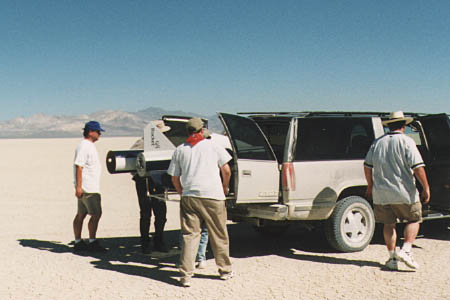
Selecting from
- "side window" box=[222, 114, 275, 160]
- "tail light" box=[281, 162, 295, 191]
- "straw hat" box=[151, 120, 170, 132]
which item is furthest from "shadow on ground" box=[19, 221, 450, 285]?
"straw hat" box=[151, 120, 170, 132]

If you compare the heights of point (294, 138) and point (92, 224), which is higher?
point (294, 138)

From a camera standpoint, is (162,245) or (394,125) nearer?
(394,125)

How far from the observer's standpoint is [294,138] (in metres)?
7.00

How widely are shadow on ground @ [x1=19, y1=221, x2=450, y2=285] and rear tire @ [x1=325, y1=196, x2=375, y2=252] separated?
0.26m

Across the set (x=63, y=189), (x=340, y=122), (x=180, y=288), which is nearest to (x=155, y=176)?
(x=180, y=288)

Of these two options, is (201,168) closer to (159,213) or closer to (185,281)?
(185,281)

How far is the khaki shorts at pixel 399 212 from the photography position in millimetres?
6285

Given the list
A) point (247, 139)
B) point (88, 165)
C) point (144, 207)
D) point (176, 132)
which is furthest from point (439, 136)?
point (88, 165)

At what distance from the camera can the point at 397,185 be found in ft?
20.7

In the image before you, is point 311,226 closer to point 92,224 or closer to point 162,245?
point 162,245

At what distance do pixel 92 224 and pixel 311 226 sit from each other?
Answer: 10.8 ft

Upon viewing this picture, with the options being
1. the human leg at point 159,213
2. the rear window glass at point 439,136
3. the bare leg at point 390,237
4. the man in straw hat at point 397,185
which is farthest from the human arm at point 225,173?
the rear window glass at point 439,136

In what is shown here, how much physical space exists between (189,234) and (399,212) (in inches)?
106

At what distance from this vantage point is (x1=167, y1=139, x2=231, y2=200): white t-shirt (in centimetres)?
579
